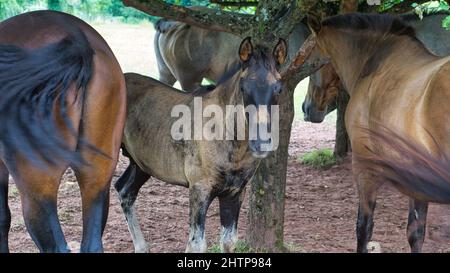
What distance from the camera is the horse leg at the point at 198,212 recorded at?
4.45 meters

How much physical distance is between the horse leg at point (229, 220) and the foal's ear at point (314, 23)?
5.03ft

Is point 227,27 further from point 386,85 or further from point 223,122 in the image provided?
point 386,85

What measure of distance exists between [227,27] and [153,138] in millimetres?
1012

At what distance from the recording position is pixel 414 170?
2.55 metres

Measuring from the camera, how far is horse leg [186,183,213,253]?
445 centimetres

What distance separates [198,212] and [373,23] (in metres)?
2.08

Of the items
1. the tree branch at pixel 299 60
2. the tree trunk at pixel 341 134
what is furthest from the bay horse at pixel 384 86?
the tree trunk at pixel 341 134

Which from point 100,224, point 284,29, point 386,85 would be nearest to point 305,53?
point 284,29

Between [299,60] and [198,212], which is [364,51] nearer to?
→ [299,60]

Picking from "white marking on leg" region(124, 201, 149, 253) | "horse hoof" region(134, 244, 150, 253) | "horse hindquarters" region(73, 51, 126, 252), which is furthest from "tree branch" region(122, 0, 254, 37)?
"horse hoof" region(134, 244, 150, 253)

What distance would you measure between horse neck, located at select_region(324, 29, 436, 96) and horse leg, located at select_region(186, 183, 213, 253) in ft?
5.39

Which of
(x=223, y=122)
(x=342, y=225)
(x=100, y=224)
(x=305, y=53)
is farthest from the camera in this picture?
(x=342, y=225)

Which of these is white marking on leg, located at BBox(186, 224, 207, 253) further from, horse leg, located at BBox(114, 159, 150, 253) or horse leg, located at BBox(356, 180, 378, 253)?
horse leg, located at BBox(356, 180, 378, 253)

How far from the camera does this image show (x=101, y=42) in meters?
3.91
